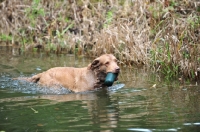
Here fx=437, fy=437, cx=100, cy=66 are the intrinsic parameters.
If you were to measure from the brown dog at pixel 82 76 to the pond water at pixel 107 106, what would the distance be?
0.25 metres

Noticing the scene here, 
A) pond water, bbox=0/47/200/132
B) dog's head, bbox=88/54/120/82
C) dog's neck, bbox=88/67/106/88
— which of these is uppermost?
dog's head, bbox=88/54/120/82

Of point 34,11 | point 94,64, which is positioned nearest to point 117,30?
point 94,64

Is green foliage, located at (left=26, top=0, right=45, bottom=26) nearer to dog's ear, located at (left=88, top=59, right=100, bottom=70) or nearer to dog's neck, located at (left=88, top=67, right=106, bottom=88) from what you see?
dog's ear, located at (left=88, top=59, right=100, bottom=70)

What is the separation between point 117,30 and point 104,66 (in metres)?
4.19

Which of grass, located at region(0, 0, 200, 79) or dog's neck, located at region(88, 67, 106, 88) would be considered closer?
dog's neck, located at region(88, 67, 106, 88)

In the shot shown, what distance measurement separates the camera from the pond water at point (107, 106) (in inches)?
245

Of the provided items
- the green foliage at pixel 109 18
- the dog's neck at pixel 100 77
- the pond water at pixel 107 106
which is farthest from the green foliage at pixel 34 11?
the dog's neck at pixel 100 77

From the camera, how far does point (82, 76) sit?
32.9 feet

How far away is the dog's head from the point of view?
9.59 m

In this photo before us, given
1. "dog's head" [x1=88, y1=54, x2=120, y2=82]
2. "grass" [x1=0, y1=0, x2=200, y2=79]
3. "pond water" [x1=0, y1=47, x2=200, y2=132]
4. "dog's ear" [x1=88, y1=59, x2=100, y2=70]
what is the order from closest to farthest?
1. "pond water" [x1=0, y1=47, x2=200, y2=132]
2. "dog's head" [x1=88, y1=54, x2=120, y2=82]
3. "dog's ear" [x1=88, y1=59, x2=100, y2=70]
4. "grass" [x1=0, y1=0, x2=200, y2=79]

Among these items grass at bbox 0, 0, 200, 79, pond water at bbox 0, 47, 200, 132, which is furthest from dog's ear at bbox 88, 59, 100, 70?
grass at bbox 0, 0, 200, 79

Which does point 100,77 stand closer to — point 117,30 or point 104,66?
point 104,66

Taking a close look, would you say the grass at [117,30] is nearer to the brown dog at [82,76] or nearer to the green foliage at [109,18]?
the green foliage at [109,18]

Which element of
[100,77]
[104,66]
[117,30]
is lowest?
[100,77]
